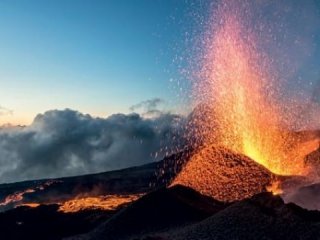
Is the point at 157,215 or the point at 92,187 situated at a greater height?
the point at 157,215

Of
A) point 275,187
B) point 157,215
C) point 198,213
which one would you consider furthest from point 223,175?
point 157,215

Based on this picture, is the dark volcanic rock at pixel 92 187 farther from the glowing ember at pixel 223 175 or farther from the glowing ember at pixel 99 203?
the glowing ember at pixel 223 175

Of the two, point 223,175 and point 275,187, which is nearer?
point 275,187

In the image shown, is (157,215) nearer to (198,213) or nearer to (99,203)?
(198,213)

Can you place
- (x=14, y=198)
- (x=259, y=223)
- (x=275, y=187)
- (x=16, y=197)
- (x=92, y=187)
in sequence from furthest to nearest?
1. (x=16, y=197)
2. (x=14, y=198)
3. (x=92, y=187)
4. (x=275, y=187)
5. (x=259, y=223)

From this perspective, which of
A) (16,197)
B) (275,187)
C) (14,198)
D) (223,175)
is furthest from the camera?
(16,197)

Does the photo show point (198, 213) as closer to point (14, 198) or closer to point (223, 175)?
point (223, 175)

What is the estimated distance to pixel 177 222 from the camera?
166 ft

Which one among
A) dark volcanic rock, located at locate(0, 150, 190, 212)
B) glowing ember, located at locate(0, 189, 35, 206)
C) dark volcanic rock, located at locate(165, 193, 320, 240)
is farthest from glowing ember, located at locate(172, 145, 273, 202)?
glowing ember, located at locate(0, 189, 35, 206)

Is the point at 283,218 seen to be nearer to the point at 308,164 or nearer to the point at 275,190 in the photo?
the point at 275,190

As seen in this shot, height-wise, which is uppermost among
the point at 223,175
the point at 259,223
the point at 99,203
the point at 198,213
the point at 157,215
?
the point at 223,175

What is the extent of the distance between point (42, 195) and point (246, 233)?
76.9 metres

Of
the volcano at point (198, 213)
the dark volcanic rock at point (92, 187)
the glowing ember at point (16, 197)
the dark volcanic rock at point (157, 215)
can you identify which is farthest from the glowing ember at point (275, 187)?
the glowing ember at point (16, 197)

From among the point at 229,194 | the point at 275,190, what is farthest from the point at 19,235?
the point at 275,190
